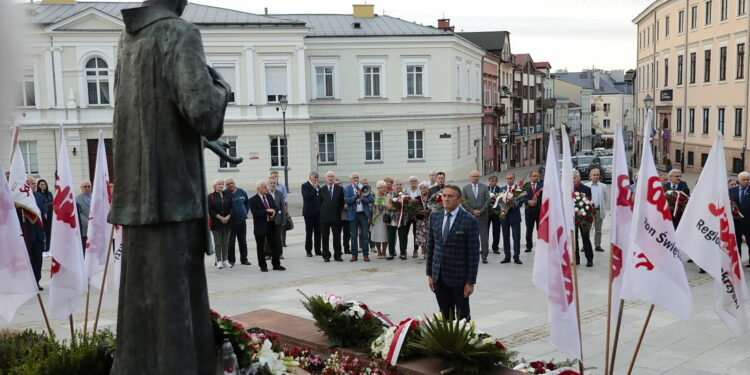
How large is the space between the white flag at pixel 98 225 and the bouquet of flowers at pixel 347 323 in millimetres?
2770

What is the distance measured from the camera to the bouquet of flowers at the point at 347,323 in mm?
7469

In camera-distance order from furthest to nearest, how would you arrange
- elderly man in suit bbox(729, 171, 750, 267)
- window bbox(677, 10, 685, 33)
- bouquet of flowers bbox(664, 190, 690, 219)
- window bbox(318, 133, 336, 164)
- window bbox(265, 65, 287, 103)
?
window bbox(677, 10, 685, 33) → window bbox(318, 133, 336, 164) → window bbox(265, 65, 287, 103) → bouquet of flowers bbox(664, 190, 690, 219) → elderly man in suit bbox(729, 171, 750, 267)

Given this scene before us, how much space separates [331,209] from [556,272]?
9933 mm

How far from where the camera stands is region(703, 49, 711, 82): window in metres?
45.8

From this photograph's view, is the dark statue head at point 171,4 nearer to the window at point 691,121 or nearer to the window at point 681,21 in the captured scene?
the window at point 691,121

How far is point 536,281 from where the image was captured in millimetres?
6660

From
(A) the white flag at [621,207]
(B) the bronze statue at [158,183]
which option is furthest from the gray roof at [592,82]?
(B) the bronze statue at [158,183]

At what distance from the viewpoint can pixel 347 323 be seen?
7445 mm

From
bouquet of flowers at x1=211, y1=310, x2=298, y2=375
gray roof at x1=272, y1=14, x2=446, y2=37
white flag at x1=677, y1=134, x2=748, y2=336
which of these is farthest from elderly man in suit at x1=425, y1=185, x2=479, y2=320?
gray roof at x1=272, y1=14, x2=446, y2=37

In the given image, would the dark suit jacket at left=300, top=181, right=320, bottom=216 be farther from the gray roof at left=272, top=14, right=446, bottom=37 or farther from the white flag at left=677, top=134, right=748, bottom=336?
the gray roof at left=272, top=14, right=446, bottom=37

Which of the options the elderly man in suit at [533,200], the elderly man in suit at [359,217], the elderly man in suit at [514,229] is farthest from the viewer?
the elderly man in suit at [359,217]

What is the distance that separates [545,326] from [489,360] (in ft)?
12.9

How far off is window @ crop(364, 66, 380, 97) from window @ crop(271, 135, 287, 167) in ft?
21.1

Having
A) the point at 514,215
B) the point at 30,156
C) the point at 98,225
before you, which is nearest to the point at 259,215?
the point at 514,215
